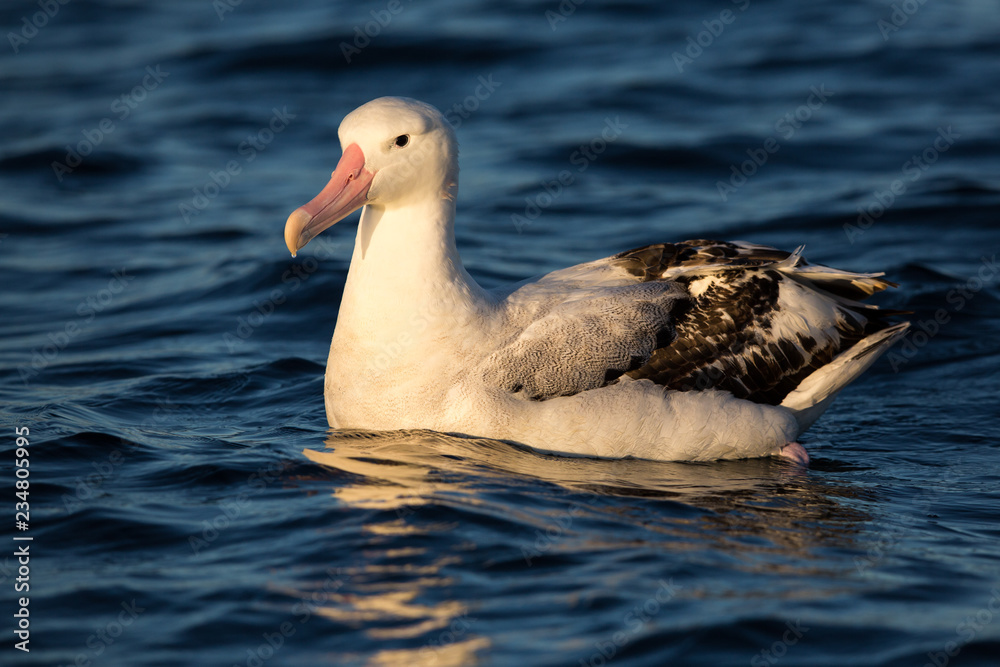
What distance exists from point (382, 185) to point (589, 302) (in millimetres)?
1526

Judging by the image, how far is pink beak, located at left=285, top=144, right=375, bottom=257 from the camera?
7.37 metres

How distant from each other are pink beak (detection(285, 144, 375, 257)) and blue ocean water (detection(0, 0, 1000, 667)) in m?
1.41

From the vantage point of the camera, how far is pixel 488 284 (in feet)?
40.2

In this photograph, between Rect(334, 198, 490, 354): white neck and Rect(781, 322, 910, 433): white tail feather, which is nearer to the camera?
Rect(334, 198, 490, 354): white neck

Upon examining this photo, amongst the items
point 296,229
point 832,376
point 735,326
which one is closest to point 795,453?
point 832,376

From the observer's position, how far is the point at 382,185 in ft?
24.6

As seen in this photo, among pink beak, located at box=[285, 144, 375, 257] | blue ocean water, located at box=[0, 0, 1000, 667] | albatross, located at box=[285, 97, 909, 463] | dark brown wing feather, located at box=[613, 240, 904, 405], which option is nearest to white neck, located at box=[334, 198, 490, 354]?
albatross, located at box=[285, 97, 909, 463]

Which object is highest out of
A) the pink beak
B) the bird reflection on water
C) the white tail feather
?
the pink beak

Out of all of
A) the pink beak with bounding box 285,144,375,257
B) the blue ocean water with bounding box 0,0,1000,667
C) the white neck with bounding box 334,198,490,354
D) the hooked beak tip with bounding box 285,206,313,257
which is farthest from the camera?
the white neck with bounding box 334,198,490,354

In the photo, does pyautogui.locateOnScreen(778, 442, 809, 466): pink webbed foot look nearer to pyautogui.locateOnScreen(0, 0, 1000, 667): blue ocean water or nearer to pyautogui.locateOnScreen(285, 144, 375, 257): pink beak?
→ pyautogui.locateOnScreen(0, 0, 1000, 667): blue ocean water

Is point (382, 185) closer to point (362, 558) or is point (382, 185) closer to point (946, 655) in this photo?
point (362, 558)

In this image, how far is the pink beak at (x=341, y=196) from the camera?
7367 mm

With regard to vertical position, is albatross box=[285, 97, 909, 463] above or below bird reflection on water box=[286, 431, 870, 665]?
above

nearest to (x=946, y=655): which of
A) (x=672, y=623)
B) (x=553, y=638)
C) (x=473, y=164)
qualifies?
(x=672, y=623)
